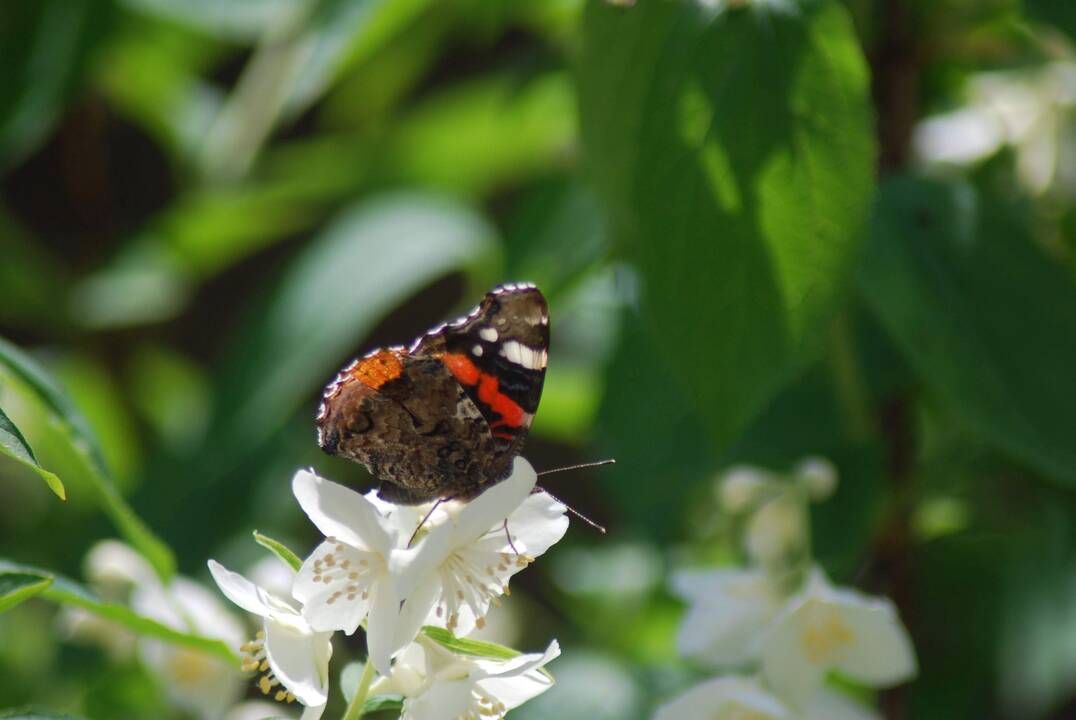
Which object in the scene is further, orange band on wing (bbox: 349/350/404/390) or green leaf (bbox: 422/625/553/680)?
orange band on wing (bbox: 349/350/404/390)

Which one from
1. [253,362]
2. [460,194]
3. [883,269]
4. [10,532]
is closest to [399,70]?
[460,194]

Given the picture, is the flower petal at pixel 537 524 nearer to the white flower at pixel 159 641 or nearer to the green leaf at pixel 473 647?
the green leaf at pixel 473 647

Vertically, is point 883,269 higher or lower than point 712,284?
lower

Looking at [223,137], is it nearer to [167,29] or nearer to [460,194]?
[167,29]

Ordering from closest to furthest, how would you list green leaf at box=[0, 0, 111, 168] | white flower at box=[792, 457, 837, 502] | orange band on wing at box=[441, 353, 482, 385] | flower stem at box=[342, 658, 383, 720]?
flower stem at box=[342, 658, 383, 720] < orange band on wing at box=[441, 353, 482, 385] < white flower at box=[792, 457, 837, 502] < green leaf at box=[0, 0, 111, 168]

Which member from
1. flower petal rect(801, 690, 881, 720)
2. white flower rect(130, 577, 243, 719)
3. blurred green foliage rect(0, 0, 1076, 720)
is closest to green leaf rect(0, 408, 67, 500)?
blurred green foliage rect(0, 0, 1076, 720)

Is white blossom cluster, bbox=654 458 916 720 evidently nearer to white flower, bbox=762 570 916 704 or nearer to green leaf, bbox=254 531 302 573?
white flower, bbox=762 570 916 704

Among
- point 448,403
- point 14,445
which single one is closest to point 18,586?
point 14,445

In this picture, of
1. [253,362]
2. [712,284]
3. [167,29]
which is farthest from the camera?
[167,29]
